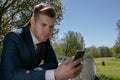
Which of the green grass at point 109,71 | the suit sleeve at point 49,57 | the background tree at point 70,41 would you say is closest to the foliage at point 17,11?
the green grass at point 109,71

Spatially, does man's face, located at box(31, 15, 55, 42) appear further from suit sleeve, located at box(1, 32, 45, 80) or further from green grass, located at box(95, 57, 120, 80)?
green grass, located at box(95, 57, 120, 80)

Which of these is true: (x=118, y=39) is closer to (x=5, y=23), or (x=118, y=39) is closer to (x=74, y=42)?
(x=74, y=42)

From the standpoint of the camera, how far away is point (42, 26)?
2.71 meters

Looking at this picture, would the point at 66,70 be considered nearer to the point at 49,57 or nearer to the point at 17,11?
the point at 49,57

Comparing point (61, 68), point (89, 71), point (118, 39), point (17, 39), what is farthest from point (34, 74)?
point (118, 39)

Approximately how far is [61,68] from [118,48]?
119816 mm

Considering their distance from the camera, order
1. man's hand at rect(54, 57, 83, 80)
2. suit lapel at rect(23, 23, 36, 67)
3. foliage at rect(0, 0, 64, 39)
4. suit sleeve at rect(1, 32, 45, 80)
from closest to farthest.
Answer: man's hand at rect(54, 57, 83, 80) < suit sleeve at rect(1, 32, 45, 80) < suit lapel at rect(23, 23, 36, 67) < foliage at rect(0, 0, 64, 39)

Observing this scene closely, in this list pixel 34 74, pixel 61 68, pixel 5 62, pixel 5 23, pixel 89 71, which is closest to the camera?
pixel 61 68

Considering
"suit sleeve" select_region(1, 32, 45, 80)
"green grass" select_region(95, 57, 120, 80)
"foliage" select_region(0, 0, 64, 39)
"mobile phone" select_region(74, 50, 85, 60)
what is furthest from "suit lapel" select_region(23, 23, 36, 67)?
"foliage" select_region(0, 0, 64, 39)

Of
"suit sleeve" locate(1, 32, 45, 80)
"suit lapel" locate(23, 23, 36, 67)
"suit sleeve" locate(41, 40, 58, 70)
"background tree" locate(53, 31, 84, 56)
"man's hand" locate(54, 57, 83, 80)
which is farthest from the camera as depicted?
"background tree" locate(53, 31, 84, 56)

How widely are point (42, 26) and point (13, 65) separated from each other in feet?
1.40

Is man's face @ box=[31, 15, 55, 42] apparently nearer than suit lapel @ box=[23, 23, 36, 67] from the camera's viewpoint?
Yes

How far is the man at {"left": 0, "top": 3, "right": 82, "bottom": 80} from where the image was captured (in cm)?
226

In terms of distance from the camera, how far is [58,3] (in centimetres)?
4016
